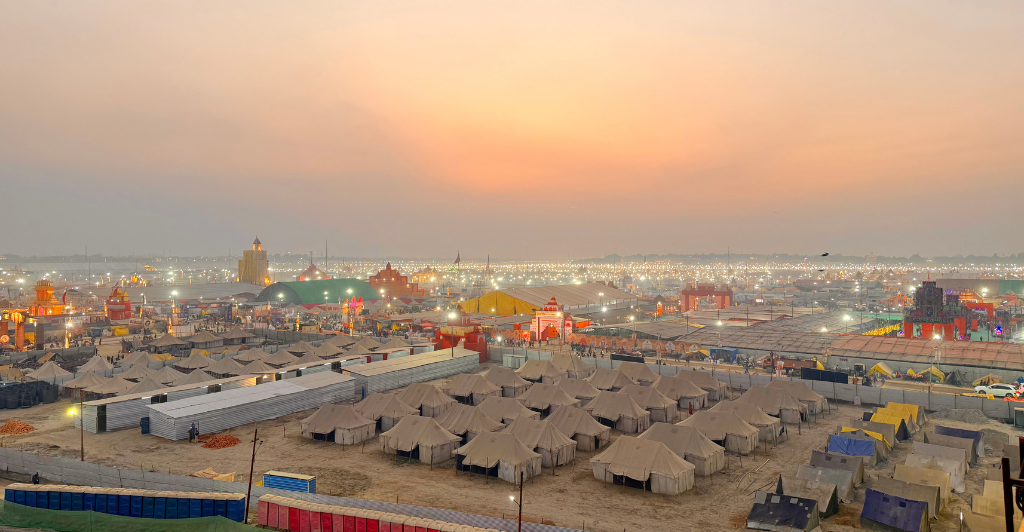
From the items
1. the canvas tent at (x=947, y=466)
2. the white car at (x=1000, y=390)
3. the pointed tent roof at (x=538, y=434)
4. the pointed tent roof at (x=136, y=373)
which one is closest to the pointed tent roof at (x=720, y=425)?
the pointed tent roof at (x=538, y=434)

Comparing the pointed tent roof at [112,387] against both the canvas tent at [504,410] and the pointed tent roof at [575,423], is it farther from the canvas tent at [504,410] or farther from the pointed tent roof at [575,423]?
the pointed tent roof at [575,423]

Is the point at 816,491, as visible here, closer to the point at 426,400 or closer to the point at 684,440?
the point at 684,440

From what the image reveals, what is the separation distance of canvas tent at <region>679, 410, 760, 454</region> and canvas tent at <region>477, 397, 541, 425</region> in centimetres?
795

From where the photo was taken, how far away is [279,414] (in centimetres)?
3400

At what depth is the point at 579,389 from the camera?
122 ft

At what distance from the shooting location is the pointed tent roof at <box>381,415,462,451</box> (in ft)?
88.6

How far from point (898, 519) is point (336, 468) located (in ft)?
67.6

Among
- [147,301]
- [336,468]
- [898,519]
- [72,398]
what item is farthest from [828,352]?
[147,301]

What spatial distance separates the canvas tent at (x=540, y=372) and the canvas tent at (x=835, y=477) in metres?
21.0

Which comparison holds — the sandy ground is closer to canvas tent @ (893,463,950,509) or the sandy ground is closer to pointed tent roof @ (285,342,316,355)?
canvas tent @ (893,463,950,509)

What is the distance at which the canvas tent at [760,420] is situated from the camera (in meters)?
29.5

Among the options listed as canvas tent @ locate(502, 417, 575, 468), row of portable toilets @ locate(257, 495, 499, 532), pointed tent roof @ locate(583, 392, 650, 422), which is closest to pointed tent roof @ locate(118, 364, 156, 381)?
row of portable toilets @ locate(257, 495, 499, 532)

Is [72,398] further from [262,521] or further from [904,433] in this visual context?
[904,433]

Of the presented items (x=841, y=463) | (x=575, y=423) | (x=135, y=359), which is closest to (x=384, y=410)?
(x=575, y=423)
